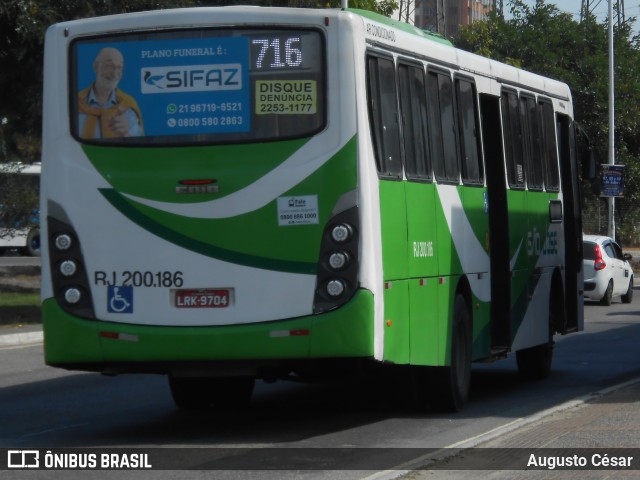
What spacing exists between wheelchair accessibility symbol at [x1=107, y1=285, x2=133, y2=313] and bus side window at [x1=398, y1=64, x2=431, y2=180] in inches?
102

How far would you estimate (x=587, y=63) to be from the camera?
53781 millimetres

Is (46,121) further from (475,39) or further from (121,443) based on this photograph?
(475,39)

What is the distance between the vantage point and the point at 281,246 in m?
10.5

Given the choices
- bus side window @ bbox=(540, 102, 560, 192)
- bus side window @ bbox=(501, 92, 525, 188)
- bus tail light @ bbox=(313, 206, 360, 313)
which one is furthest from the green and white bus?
bus side window @ bbox=(540, 102, 560, 192)

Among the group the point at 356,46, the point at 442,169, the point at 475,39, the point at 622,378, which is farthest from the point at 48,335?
the point at 475,39

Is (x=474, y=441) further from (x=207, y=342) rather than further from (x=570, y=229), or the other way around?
(x=570, y=229)

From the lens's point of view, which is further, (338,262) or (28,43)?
(28,43)

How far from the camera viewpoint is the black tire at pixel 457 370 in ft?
40.7

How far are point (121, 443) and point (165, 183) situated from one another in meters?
1.97

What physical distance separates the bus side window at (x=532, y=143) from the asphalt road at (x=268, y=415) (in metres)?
2.27

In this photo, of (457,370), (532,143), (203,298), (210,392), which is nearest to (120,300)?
(203,298)

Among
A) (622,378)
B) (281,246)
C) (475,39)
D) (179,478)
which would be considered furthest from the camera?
(475,39)

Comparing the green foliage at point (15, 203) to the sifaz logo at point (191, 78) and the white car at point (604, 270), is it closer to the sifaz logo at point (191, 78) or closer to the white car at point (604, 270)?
the white car at point (604, 270)

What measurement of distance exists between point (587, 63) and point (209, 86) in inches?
1764
